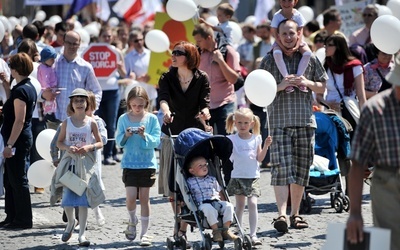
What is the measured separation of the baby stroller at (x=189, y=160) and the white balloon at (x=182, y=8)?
3.98m

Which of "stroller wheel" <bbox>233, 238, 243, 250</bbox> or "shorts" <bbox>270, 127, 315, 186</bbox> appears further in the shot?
"shorts" <bbox>270, 127, 315, 186</bbox>

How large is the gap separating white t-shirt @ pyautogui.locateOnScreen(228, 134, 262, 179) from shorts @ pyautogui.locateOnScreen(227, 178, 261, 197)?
0.04 metres

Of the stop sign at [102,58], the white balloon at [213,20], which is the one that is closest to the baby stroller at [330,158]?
the stop sign at [102,58]

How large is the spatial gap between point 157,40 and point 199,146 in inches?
252

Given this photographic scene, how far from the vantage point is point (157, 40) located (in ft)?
50.7

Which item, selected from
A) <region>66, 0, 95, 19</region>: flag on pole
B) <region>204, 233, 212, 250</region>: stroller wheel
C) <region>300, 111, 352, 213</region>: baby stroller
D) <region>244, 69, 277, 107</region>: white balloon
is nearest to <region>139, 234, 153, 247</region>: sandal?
<region>204, 233, 212, 250</region>: stroller wheel

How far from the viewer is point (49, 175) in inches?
449

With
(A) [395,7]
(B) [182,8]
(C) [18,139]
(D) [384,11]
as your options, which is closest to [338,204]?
(B) [182,8]

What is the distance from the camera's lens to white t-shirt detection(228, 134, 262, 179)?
9758 millimetres

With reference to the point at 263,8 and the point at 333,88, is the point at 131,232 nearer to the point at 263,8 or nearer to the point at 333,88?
the point at 333,88

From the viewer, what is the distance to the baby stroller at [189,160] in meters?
9.04

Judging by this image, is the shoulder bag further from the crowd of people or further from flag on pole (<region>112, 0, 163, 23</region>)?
flag on pole (<region>112, 0, 163, 23</region>)

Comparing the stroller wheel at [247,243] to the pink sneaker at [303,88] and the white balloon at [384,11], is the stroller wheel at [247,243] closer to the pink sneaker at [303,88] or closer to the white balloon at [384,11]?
the pink sneaker at [303,88]

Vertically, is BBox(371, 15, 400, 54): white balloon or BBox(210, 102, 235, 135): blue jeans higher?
BBox(371, 15, 400, 54): white balloon
